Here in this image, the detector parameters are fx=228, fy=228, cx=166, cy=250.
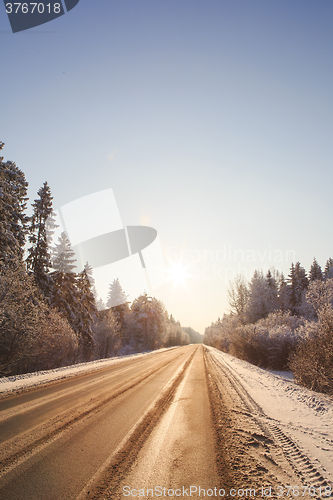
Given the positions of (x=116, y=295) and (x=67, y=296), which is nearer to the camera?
(x=67, y=296)

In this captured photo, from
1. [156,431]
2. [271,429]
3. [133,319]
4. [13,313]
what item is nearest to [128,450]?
[156,431]

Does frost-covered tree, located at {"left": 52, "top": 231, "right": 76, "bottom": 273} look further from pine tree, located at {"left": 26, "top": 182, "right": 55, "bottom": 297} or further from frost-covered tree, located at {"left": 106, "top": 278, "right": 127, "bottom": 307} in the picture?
frost-covered tree, located at {"left": 106, "top": 278, "right": 127, "bottom": 307}

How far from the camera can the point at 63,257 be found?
24.6 meters

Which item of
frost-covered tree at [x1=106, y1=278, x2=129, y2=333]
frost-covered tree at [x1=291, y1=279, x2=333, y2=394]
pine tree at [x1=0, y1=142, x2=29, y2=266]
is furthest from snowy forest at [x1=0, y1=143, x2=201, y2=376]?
frost-covered tree at [x1=291, y1=279, x2=333, y2=394]

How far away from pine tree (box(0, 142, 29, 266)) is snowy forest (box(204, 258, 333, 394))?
15612 millimetres

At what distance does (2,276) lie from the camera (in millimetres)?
11875

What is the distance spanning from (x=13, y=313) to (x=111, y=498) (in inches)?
476

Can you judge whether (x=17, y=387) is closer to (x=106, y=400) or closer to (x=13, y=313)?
(x=106, y=400)

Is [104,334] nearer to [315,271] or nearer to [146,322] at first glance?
[146,322]

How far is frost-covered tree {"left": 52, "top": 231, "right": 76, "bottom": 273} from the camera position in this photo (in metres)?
24.3

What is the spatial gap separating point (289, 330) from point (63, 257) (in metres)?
22.0

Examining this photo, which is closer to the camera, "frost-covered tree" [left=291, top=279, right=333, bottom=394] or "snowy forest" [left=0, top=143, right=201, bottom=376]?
"frost-covered tree" [left=291, top=279, right=333, bottom=394]

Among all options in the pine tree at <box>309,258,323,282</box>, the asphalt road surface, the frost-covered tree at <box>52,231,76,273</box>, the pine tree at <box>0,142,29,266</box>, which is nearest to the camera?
the asphalt road surface

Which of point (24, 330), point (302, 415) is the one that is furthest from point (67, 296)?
point (302, 415)
